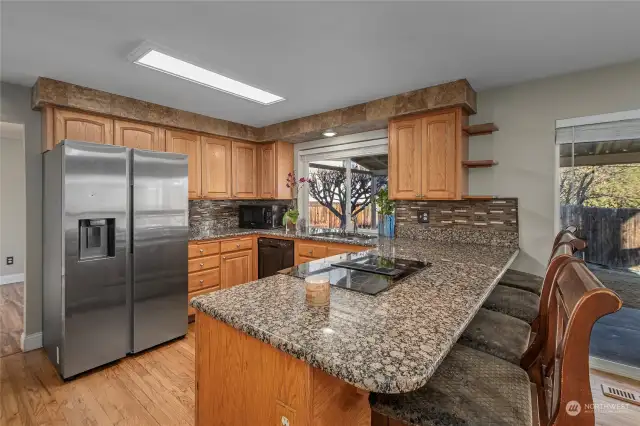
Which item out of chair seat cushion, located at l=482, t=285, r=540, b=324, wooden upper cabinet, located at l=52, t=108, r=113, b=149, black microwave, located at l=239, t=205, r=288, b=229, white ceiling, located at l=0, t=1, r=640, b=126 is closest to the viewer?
white ceiling, located at l=0, t=1, r=640, b=126

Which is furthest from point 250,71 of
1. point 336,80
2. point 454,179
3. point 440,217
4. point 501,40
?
point 440,217

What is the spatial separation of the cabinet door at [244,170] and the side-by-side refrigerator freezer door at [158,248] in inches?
46.6

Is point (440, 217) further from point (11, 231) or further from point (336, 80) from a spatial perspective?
point (11, 231)

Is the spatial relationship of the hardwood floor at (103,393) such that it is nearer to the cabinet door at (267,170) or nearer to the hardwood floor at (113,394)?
the hardwood floor at (113,394)

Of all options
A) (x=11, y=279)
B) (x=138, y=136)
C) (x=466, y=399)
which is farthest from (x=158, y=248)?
(x=11, y=279)

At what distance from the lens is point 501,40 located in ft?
6.17

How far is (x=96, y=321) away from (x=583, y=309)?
114 inches

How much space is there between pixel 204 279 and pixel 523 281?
301 cm

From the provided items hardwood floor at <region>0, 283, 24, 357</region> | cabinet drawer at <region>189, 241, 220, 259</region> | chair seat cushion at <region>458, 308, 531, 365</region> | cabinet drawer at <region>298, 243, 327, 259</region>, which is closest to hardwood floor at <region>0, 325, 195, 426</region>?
hardwood floor at <region>0, 283, 24, 357</region>

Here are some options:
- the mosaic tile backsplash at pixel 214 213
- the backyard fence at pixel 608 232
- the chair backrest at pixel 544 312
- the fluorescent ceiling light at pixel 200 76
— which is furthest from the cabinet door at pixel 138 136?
the backyard fence at pixel 608 232

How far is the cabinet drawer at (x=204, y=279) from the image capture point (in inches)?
125

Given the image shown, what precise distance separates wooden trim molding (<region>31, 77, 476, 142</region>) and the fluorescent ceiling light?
2.49ft

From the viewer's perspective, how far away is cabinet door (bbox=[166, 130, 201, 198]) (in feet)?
11.0

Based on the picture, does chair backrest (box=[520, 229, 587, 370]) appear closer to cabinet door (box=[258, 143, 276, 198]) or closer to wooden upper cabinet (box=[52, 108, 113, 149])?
cabinet door (box=[258, 143, 276, 198])
